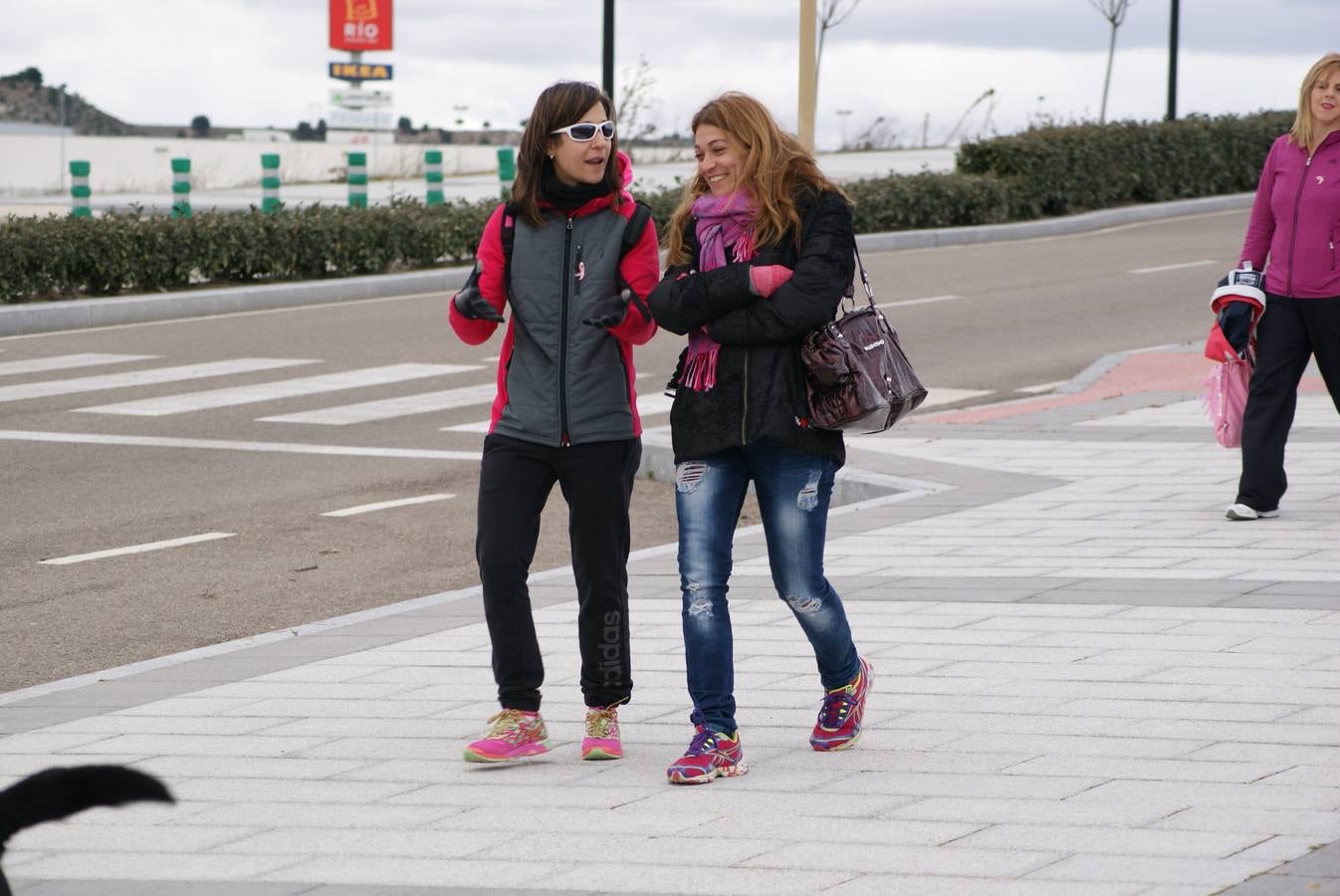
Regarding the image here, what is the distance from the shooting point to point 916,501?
9.16 m

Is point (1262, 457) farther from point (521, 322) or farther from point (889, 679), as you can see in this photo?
point (521, 322)

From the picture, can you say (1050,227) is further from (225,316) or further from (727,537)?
(727,537)

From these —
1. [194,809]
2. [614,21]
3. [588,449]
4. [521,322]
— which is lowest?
[194,809]

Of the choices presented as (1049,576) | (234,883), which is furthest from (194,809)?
(1049,576)

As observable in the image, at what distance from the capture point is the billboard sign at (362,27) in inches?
1809

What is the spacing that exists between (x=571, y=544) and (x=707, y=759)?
0.67m

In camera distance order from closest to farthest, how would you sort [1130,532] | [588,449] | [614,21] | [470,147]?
[588,449]
[1130,532]
[614,21]
[470,147]

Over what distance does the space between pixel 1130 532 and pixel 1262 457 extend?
70cm

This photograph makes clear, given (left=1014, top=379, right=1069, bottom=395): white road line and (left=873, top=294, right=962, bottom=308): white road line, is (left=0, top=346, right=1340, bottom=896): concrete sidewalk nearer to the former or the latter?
(left=1014, top=379, right=1069, bottom=395): white road line

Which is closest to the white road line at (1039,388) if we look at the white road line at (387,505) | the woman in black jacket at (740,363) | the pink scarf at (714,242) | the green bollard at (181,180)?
the white road line at (387,505)

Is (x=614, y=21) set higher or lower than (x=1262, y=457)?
higher

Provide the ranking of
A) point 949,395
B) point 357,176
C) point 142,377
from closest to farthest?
point 949,395 → point 142,377 → point 357,176

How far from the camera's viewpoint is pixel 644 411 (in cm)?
1265

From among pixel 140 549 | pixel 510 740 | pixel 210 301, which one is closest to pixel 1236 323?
pixel 510 740
